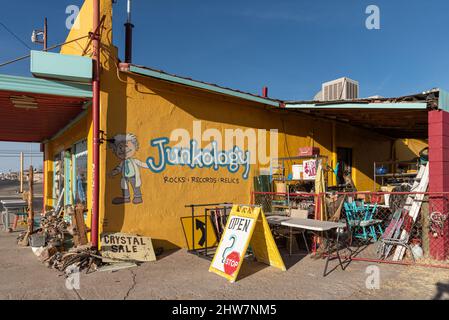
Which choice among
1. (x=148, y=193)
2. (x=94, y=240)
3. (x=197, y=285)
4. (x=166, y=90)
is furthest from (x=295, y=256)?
(x=166, y=90)

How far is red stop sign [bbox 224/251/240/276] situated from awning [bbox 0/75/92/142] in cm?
411

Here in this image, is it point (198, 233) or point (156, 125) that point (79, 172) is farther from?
point (198, 233)

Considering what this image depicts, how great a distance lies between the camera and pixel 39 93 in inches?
256

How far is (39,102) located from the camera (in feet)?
24.2

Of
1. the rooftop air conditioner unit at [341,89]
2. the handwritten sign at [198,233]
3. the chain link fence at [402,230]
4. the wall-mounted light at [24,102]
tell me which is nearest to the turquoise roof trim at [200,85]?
the wall-mounted light at [24,102]

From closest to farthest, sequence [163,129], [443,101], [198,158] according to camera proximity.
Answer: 1. [443,101]
2. [163,129]
3. [198,158]

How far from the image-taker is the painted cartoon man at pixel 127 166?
7180 mm

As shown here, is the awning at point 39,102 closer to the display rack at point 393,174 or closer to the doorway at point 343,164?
the doorway at point 343,164

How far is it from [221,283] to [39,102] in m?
5.30

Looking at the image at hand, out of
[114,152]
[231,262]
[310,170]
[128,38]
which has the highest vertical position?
[128,38]

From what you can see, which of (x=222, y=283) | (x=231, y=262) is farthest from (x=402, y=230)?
(x=222, y=283)

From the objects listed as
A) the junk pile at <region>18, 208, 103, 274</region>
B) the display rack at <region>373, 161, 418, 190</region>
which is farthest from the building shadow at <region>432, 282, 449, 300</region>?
the display rack at <region>373, 161, 418, 190</region>

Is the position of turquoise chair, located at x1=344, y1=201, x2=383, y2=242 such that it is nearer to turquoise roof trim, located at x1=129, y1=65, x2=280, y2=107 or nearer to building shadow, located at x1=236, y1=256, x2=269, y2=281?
building shadow, located at x1=236, y1=256, x2=269, y2=281
